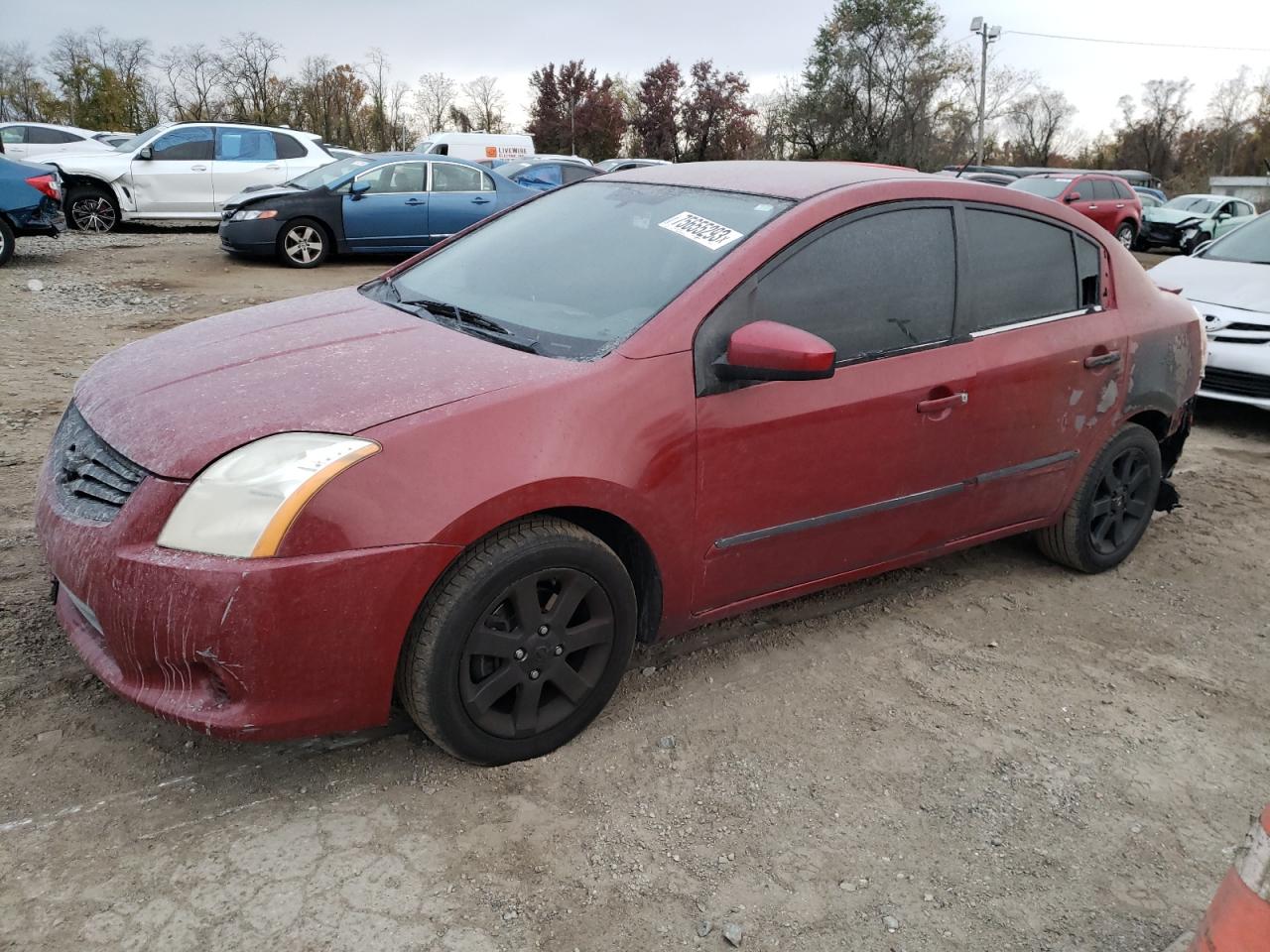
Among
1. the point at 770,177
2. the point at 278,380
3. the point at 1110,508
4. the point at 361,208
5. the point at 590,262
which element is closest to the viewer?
the point at 278,380

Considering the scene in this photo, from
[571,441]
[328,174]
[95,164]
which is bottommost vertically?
[571,441]

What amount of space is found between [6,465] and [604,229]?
3.35m

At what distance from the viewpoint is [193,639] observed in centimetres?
229

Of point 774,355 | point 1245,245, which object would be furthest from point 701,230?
point 1245,245

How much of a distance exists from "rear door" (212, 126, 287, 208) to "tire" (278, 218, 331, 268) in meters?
2.79

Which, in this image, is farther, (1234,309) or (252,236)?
(252,236)

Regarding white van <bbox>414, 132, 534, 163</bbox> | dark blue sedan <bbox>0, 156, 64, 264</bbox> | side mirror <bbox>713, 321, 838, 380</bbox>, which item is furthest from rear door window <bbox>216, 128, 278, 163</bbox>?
side mirror <bbox>713, 321, 838, 380</bbox>

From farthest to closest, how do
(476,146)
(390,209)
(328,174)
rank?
(476,146)
(328,174)
(390,209)

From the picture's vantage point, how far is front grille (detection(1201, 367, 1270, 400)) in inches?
259

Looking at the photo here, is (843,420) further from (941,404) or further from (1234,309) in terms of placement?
(1234,309)

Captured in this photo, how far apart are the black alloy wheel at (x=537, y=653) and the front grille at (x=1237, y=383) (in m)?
5.52

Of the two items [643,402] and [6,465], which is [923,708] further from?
[6,465]

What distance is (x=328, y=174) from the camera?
41.9 feet

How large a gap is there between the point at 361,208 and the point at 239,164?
11.0ft
